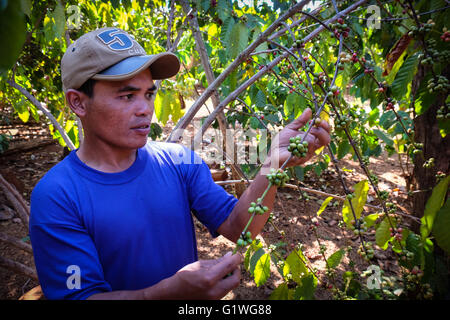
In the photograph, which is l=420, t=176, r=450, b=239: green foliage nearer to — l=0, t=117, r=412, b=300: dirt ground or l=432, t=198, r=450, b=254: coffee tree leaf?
l=432, t=198, r=450, b=254: coffee tree leaf

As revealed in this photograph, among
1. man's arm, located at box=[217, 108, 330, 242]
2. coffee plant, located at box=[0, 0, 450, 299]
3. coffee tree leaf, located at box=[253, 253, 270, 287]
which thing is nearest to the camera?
coffee plant, located at box=[0, 0, 450, 299]

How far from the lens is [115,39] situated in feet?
3.73

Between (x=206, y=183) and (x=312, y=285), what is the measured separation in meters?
0.55

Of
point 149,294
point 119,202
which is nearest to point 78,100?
point 119,202

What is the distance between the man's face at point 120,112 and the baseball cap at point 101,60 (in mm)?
39

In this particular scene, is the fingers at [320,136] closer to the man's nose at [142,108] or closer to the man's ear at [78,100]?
the man's nose at [142,108]

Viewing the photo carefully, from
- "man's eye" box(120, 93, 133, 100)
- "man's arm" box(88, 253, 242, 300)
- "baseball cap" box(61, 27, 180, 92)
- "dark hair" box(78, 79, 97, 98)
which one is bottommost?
"man's arm" box(88, 253, 242, 300)

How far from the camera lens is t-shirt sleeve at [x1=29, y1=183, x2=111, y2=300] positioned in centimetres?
88

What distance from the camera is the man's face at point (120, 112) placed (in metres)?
1.06

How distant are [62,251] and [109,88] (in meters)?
0.54

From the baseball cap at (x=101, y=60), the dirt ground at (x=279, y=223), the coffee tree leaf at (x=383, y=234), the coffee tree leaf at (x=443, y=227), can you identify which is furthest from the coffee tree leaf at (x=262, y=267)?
the baseball cap at (x=101, y=60)

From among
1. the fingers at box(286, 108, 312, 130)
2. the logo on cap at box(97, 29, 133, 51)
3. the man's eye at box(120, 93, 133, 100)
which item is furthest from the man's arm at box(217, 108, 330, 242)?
the logo on cap at box(97, 29, 133, 51)

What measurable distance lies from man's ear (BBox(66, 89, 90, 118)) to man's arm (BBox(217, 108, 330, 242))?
65cm
